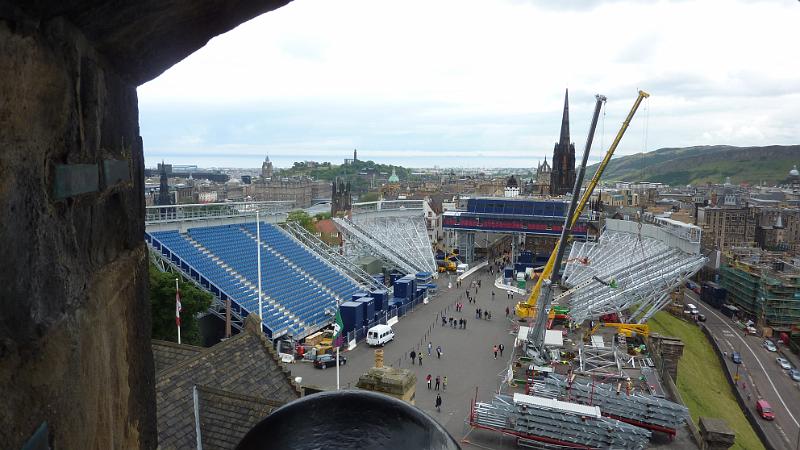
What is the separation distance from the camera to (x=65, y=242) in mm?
1504

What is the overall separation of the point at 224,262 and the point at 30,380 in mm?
24491

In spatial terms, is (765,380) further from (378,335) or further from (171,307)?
(171,307)

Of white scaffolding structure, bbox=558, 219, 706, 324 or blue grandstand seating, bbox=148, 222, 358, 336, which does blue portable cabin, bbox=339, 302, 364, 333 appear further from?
white scaffolding structure, bbox=558, 219, 706, 324

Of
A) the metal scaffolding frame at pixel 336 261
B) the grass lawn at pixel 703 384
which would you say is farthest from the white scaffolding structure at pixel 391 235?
the grass lawn at pixel 703 384

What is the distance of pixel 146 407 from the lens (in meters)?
2.31

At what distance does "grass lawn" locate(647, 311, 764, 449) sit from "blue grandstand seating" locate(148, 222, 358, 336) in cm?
1654

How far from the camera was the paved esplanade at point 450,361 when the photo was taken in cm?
1669

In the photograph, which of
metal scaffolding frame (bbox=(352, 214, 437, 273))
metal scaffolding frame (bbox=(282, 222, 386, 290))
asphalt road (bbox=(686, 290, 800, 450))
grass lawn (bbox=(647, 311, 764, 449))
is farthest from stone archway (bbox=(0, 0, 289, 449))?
metal scaffolding frame (bbox=(352, 214, 437, 273))

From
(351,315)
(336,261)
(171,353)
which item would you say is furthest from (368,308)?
(171,353)

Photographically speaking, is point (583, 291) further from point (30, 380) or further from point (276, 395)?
point (30, 380)

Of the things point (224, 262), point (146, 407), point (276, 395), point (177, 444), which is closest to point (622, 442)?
point (276, 395)

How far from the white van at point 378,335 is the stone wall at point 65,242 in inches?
831

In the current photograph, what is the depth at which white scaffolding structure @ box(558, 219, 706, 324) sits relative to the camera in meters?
28.2

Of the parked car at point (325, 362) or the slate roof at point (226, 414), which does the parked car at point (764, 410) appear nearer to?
the parked car at point (325, 362)
